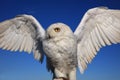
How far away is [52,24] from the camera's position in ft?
28.9

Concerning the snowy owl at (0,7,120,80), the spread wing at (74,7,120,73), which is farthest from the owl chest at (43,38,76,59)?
the spread wing at (74,7,120,73)

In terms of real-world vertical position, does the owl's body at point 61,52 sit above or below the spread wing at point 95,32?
below

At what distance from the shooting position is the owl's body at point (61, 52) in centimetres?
865

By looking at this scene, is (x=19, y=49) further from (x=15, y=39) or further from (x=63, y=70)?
(x=63, y=70)

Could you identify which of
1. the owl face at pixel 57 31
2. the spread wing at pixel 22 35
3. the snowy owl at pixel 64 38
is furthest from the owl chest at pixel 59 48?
the spread wing at pixel 22 35

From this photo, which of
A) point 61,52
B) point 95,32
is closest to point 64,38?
point 61,52

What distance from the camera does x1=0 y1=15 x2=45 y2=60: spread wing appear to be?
31.9 ft

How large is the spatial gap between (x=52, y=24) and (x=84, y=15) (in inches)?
45.6

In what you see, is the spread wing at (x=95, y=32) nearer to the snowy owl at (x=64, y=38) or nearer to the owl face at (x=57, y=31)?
the snowy owl at (x=64, y=38)

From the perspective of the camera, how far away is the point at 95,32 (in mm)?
9789

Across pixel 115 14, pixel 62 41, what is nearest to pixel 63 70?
pixel 62 41

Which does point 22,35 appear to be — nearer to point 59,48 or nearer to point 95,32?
point 59,48

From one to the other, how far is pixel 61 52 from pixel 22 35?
197 cm

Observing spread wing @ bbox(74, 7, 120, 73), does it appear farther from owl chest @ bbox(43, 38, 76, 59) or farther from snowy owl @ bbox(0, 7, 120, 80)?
owl chest @ bbox(43, 38, 76, 59)
